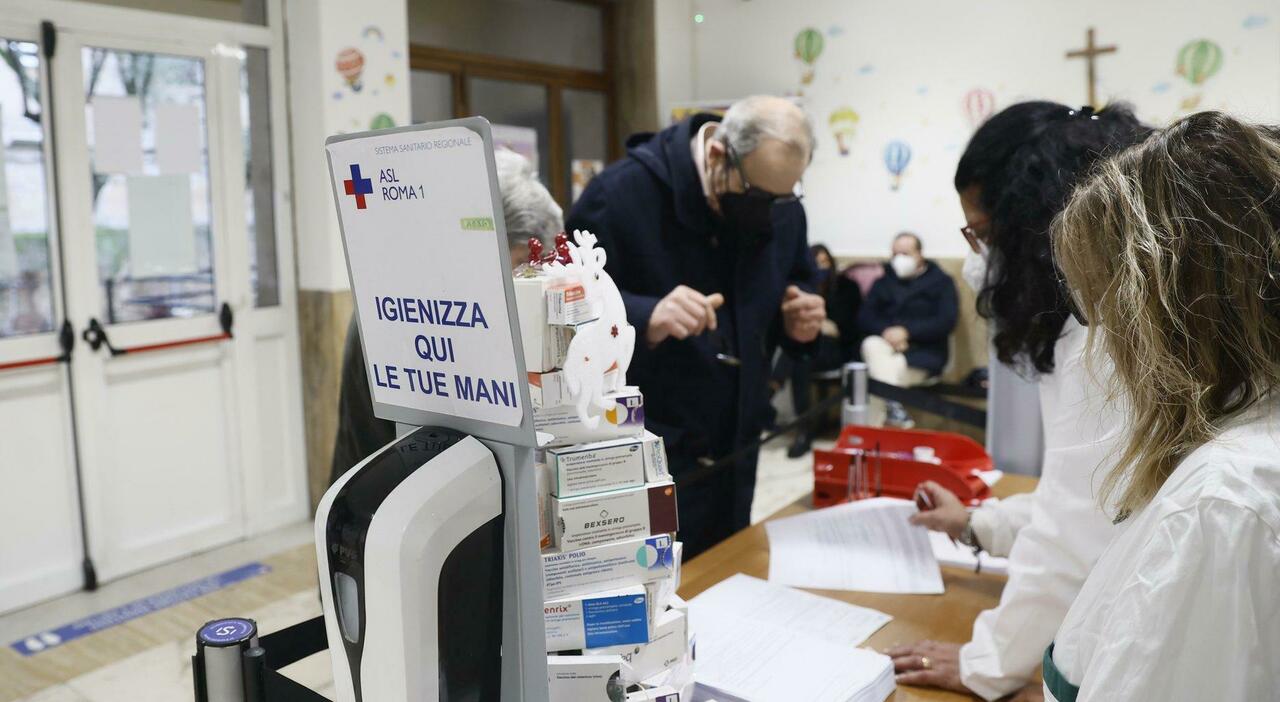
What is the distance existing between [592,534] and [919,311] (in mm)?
5254

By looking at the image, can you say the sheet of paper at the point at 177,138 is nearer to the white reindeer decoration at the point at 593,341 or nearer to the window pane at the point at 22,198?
the window pane at the point at 22,198

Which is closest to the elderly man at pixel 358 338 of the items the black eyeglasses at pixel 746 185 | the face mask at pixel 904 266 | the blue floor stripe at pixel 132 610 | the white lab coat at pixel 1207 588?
the black eyeglasses at pixel 746 185

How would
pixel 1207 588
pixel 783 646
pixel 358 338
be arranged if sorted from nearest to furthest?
1. pixel 1207 588
2. pixel 783 646
3. pixel 358 338

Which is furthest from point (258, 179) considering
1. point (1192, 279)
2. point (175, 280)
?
point (1192, 279)

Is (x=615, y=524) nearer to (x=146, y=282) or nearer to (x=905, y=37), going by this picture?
(x=146, y=282)

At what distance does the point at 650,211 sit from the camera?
2.14 meters

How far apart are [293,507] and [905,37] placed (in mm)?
4596

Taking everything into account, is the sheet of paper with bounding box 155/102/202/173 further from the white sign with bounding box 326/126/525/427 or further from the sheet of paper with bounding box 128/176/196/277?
the white sign with bounding box 326/126/525/427

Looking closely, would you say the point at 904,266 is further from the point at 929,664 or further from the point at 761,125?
the point at 929,664

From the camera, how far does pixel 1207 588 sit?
68 cm

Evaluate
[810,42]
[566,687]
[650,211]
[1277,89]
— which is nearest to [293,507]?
[650,211]

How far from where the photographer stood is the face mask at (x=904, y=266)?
5.91 meters

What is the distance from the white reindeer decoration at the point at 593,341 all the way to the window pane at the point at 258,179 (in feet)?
11.9

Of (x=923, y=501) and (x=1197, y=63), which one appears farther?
(x=1197, y=63)
